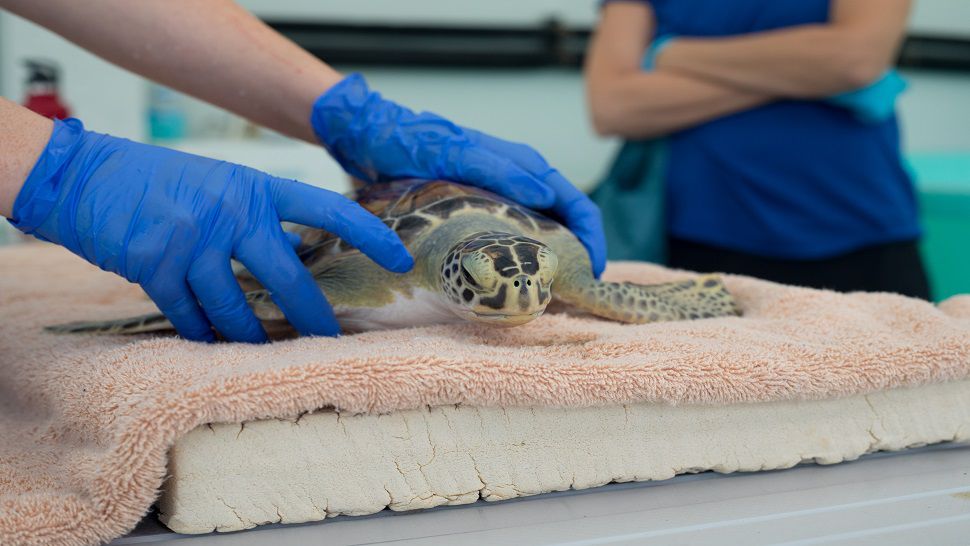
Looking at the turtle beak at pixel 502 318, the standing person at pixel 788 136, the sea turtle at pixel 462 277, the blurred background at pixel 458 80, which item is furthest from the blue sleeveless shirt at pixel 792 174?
the blurred background at pixel 458 80

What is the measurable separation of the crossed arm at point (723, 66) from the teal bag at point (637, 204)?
7 cm

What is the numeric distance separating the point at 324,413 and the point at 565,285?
1.41ft

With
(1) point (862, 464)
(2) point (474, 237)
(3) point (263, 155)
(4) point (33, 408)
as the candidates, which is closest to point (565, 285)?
(2) point (474, 237)

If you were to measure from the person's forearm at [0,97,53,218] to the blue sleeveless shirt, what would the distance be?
4.12 feet

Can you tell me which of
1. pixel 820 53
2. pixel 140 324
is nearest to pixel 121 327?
pixel 140 324

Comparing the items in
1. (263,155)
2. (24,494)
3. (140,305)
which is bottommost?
(263,155)

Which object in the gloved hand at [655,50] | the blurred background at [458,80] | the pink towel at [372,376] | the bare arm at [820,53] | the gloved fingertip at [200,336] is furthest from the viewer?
the blurred background at [458,80]

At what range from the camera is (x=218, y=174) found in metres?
0.80

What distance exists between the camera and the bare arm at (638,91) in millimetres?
1617

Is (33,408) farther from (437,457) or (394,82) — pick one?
(394,82)

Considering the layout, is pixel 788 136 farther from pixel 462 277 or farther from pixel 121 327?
pixel 121 327

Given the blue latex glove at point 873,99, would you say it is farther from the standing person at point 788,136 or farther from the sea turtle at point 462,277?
the sea turtle at point 462,277

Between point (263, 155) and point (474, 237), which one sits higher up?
point (474, 237)

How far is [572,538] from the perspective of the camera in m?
0.58
